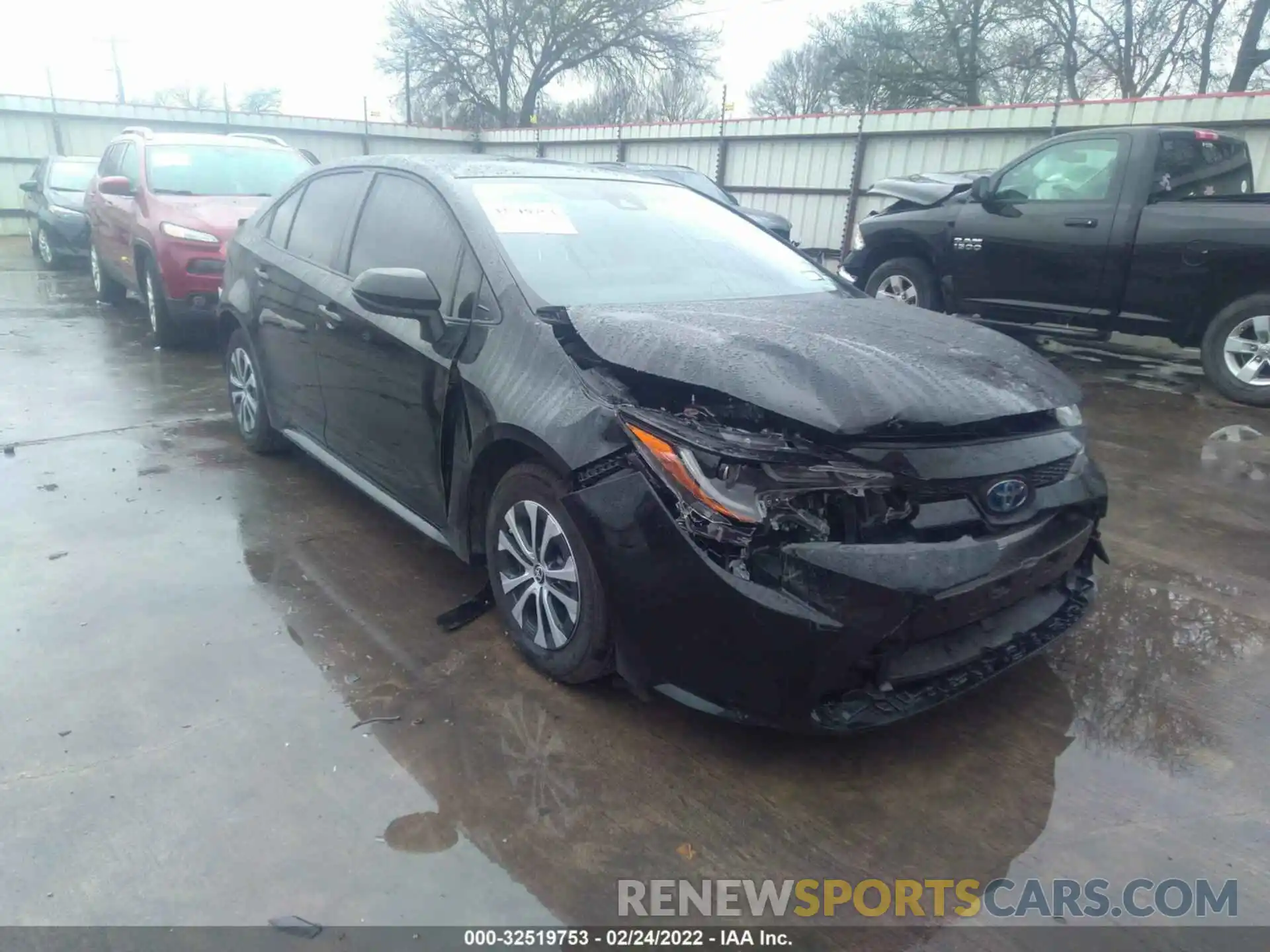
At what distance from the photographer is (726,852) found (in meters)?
2.24

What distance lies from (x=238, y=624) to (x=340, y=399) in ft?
3.62

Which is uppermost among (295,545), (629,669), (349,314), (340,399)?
(349,314)

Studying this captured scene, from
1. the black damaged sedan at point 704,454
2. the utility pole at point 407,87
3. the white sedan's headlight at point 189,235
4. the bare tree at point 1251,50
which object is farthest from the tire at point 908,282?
the utility pole at point 407,87

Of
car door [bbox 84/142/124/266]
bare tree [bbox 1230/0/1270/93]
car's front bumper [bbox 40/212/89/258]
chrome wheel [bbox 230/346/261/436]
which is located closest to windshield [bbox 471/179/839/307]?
chrome wheel [bbox 230/346/261/436]

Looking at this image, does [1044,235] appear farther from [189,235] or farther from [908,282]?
[189,235]

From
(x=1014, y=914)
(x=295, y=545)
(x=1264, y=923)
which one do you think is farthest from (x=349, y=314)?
(x=1264, y=923)

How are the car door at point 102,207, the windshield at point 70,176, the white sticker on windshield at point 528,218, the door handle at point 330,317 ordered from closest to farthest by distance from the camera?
the white sticker on windshield at point 528,218
the door handle at point 330,317
the car door at point 102,207
the windshield at point 70,176

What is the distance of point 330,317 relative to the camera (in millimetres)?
3867

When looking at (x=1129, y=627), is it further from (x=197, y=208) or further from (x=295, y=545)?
(x=197, y=208)

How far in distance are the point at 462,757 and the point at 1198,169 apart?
718 cm

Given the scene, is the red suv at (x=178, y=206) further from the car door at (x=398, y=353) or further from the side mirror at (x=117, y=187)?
the car door at (x=398, y=353)

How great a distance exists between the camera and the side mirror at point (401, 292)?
3.01 m

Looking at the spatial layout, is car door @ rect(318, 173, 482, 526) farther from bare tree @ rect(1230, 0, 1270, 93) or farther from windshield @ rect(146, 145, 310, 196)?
bare tree @ rect(1230, 0, 1270, 93)

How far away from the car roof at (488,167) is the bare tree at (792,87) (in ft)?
93.3
